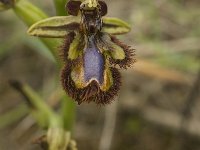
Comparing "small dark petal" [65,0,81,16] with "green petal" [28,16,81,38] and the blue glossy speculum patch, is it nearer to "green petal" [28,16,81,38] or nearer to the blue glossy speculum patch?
"green petal" [28,16,81,38]

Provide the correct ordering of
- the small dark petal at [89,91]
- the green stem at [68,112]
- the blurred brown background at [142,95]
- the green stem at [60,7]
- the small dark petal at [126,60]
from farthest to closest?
the blurred brown background at [142,95] < the green stem at [68,112] < the green stem at [60,7] < the small dark petal at [126,60] < the small dark petal at [89,91]

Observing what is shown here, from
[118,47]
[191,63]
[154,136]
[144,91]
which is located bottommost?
[154,136]

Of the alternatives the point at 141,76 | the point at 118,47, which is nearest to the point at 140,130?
the point at 141,76

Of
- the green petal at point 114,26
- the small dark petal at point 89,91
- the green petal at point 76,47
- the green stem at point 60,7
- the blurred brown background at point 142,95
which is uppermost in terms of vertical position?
the green stem at point 60,7

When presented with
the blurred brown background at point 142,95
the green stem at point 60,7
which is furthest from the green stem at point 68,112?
the blurred brown background at point 142,95

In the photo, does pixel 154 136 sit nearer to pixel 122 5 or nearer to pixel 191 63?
pixel 191 63

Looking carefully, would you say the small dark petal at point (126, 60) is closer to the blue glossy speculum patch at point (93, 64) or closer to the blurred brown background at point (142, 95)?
the blue glossy speculum patch at point (93, 64)

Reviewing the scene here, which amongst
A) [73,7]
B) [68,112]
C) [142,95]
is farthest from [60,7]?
[142,95]

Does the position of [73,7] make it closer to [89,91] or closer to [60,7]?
[60,7]
